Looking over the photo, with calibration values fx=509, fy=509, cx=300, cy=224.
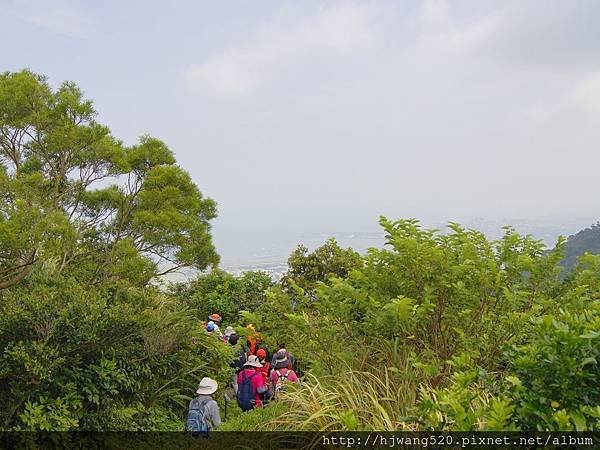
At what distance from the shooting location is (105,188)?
48.3ft

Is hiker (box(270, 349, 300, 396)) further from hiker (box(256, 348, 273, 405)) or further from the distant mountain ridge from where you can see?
the distant mountain ridge

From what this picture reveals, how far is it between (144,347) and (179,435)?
48.0 inches

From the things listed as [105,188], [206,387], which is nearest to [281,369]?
[206,387]

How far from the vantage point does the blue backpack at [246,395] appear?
716 centimetres

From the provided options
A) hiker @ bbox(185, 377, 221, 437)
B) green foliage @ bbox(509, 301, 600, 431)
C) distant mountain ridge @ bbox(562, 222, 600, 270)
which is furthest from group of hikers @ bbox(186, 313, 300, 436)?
distant mountain ridge @ bbox(562, 222, 600, 270)

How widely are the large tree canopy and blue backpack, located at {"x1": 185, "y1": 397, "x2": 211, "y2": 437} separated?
5.38m

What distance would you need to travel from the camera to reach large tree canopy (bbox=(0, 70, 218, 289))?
40.2 feet

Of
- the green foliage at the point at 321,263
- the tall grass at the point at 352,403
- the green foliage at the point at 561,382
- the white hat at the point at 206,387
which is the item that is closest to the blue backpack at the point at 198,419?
the white hat at the point at 206,387

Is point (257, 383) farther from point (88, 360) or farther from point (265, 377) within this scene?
point (88, 360)

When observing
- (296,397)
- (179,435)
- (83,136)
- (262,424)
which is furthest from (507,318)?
(83,136)

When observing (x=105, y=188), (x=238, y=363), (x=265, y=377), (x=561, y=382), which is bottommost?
(x=238, y=363)

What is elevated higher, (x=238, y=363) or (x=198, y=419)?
(x=198, y=419)

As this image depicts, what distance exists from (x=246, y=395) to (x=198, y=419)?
138 centimetres

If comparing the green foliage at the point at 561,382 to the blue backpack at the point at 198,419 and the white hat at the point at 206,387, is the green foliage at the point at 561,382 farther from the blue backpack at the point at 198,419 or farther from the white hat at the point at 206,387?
the white hat at the point at 206,387
